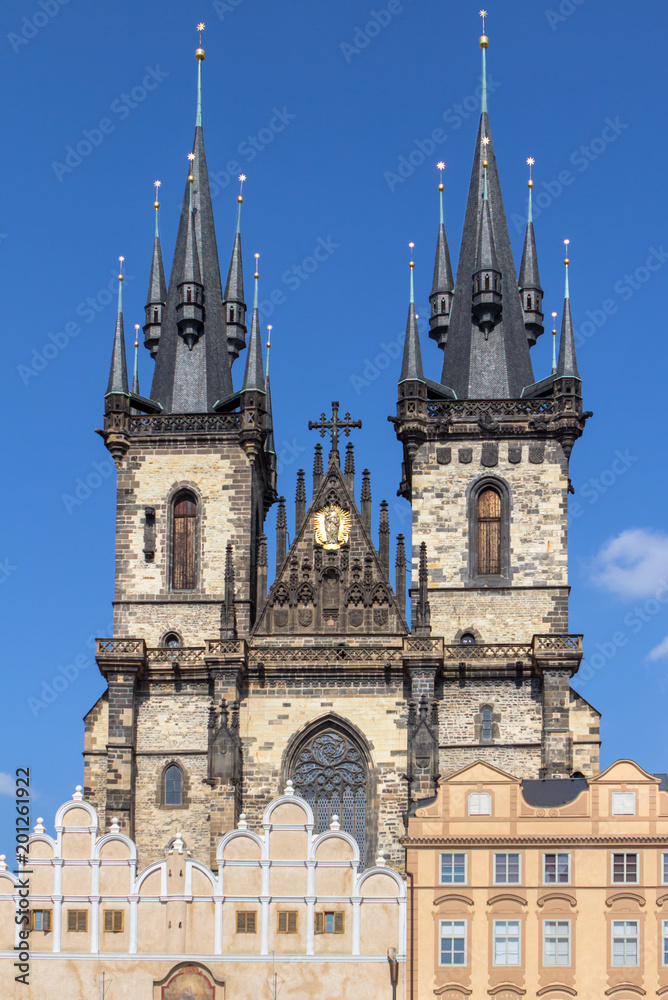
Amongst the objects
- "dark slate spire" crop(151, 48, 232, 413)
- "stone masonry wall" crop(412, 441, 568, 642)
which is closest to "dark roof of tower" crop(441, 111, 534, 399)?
"stone masonry wall" crop(412, 441, 568, 642)

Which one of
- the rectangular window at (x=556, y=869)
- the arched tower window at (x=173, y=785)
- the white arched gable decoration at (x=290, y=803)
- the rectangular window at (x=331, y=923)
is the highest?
the arched tower window at (x=173, y=785)

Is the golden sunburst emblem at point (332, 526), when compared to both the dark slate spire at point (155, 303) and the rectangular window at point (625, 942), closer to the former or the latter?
the dark slate spire at point (155, 303)

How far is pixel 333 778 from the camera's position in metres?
56.2

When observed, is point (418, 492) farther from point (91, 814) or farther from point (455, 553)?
point (91, 814)

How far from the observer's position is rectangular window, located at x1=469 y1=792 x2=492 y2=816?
45625mm

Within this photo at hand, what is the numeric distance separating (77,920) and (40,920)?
798 millimetres

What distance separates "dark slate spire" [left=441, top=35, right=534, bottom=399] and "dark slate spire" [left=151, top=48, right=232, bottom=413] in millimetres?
6894

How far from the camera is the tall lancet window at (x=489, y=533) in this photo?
58531mm

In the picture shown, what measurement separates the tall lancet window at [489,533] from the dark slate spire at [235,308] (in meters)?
10.2

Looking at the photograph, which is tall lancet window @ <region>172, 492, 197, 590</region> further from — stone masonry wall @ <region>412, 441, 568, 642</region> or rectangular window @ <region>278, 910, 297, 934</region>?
rectangular window @ <region>278, 910, 297, 934</region>

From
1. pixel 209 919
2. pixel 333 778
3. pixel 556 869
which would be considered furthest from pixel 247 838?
pixel 333 778

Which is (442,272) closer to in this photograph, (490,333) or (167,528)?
(490,333)

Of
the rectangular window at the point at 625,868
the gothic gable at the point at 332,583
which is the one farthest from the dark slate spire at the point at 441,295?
the rectangular window at the point at 625,868

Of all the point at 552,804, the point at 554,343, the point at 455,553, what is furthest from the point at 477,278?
the point at 552,804
